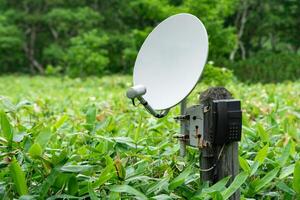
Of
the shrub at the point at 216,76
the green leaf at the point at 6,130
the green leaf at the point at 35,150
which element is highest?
the green leaf at the point at 6,130

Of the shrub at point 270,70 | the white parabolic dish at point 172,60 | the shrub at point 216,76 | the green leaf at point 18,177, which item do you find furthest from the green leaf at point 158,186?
the shrub at point 270,70

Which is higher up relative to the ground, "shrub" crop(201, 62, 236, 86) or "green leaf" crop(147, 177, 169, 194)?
"green leaf" crop(147, 177, 169, 194)

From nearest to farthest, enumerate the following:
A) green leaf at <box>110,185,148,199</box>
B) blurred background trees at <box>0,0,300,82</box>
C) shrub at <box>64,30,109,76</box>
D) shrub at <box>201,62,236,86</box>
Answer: green leaf at <box>110,185,148,199</box> < shrub at <box>201,62,236,86</box> < shrub at <box>64,30,109,76</box> < blurred background trees at <box>0,0,300,82</box>

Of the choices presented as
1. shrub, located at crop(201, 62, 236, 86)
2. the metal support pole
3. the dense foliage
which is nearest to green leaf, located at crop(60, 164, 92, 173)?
the dense foliage

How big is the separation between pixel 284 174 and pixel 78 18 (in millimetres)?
15632

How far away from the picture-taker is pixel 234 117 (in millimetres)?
1573

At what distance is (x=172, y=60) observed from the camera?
181cm

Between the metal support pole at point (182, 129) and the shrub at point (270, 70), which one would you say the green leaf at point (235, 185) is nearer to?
the metal support pole at point (182, 129)

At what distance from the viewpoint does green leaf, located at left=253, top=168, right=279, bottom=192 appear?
1664 mm

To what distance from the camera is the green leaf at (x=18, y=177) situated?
4.83 feet

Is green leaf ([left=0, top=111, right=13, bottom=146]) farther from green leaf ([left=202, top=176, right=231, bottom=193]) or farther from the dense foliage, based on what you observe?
green leaf ([left=202, top=176, right=231, bottom=193])

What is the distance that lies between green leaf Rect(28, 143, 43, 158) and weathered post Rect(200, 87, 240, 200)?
47 cm

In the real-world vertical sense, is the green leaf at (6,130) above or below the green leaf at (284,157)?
above

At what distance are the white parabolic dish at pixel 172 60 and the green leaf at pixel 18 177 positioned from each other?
1.60ft
